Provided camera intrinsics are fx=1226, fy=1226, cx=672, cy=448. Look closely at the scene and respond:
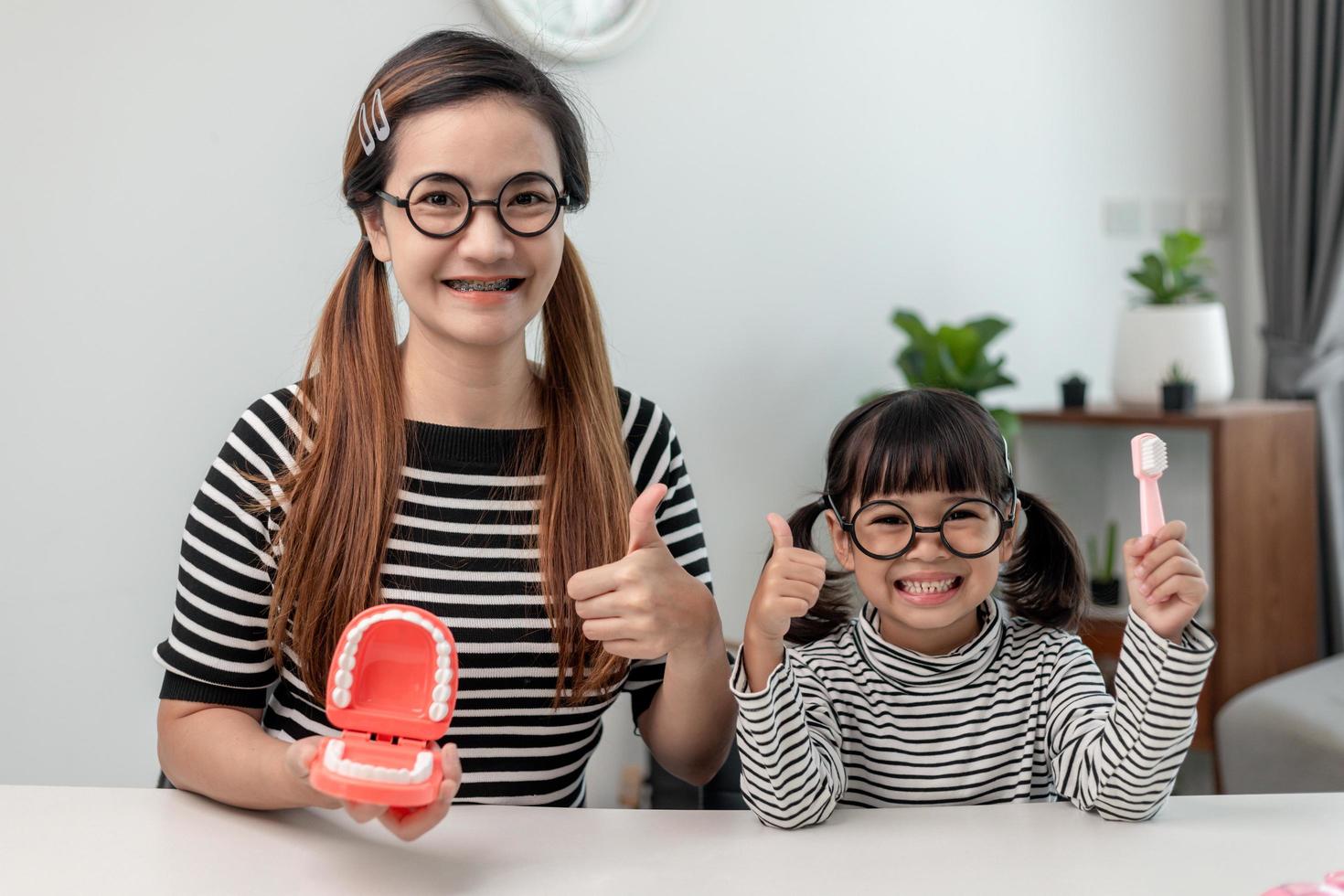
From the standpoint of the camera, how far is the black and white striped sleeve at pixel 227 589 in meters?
1.21

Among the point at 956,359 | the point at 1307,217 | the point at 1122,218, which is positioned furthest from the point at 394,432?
the point at 1307,217

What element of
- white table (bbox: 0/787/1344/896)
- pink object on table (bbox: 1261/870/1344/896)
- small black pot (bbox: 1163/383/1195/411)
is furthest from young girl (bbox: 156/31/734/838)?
small black pot (bbox: 1163/383/1195/411)

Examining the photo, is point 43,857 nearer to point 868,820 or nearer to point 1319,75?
point 868,820

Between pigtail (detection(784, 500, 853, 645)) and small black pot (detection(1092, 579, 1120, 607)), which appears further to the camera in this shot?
small black pot (detection(1092, 579, 1120, 607))

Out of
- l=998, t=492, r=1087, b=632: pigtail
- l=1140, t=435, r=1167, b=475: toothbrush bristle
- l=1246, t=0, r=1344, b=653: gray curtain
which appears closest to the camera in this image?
l=1140, t=435, r=1167, b=475: toothbrush bristle

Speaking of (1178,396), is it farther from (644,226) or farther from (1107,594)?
(644,226)

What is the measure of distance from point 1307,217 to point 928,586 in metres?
2.71

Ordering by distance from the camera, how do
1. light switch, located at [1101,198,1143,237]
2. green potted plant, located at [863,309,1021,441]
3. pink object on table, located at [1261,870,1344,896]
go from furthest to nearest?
light switch, located at [1101,198,1143,237] < green potted plant, located at [863,309,1021,441] < pink object on table, located at [1261,870,1344,896]

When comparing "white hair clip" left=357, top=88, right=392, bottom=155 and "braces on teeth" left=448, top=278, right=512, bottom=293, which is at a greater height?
"white hair clip" left=357, top=88, right=392, bottom=155

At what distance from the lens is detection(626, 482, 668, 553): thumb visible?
1057 mm

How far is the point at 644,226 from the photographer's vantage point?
2.71 metres

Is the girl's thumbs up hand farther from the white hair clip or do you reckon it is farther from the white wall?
the white wall

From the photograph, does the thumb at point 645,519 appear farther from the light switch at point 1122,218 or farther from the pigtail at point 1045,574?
the light switch at point 1122,218

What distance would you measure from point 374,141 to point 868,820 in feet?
2.63
